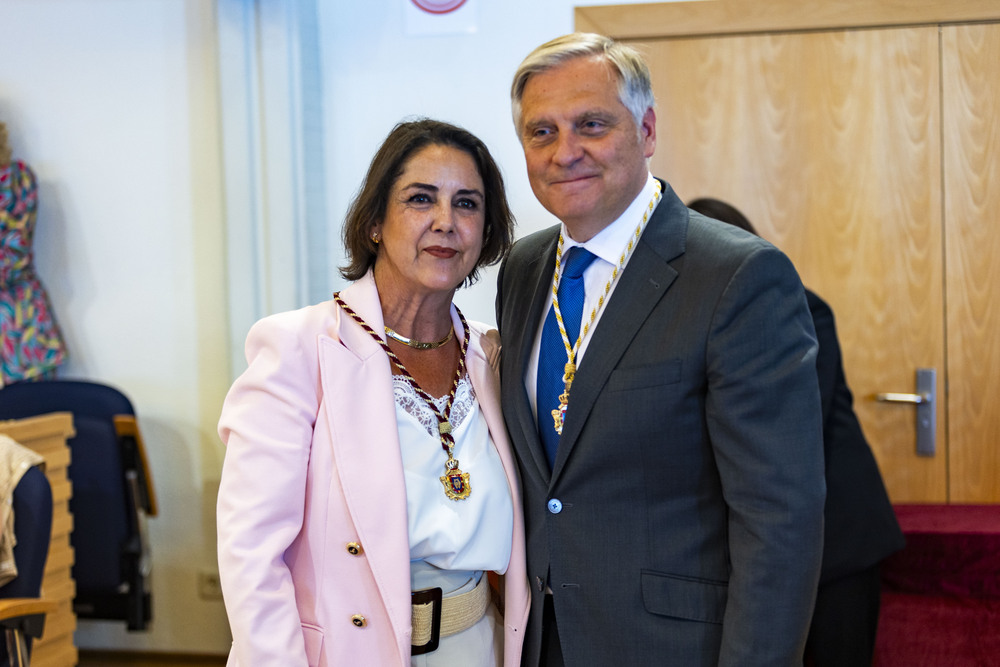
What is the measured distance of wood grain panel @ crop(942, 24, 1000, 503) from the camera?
305cm

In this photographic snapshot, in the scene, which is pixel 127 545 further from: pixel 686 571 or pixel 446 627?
pixel 686 571

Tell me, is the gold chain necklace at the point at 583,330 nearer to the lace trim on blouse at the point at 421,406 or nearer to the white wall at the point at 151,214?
the lace trim on blouse at the point at 421,406

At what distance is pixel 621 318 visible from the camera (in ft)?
5.03

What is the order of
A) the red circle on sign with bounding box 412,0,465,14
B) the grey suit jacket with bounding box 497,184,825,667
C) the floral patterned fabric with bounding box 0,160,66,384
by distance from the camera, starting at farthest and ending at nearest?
the floral patterned fabric with bounding box 0,160,66,384
the red circle on sign with bounding box 412,0,465,14
the grey suit jacket with bounding box 497,184,825,667

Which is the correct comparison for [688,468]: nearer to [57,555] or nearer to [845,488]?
[845,488]

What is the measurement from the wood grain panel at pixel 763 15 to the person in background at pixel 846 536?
1308 mm

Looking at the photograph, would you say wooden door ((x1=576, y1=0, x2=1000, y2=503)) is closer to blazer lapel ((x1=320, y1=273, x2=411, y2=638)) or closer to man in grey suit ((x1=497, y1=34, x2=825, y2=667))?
man in grey suit ((x1=497, y1=34, x2=825, y2=667))

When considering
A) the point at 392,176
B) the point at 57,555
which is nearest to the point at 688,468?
the point at 392,176

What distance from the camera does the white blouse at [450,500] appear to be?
62.2 inches

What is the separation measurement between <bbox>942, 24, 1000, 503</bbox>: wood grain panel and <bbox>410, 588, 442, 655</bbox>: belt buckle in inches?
91.0

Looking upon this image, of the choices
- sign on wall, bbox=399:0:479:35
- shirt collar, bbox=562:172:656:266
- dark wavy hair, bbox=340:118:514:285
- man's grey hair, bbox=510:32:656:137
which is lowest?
shirt collar, bbox=562:172:656:266

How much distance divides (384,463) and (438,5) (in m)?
2.26

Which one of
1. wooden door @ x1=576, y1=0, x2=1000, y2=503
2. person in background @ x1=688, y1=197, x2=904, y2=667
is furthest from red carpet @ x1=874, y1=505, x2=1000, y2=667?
wooden door @ x1=576, y1=0, x2=1000, y2=503

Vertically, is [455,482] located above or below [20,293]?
below
